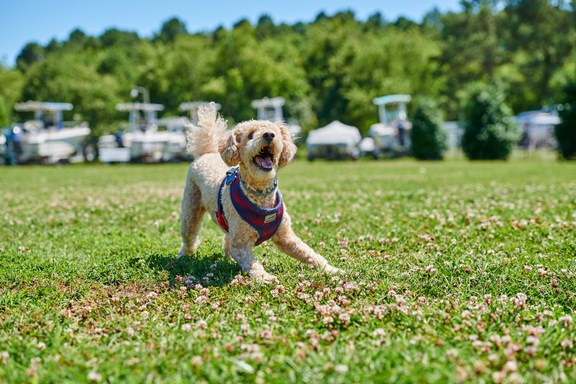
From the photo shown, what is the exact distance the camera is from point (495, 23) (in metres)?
65.3

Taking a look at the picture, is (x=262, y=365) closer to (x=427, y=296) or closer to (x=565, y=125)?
(x=427, y=296)

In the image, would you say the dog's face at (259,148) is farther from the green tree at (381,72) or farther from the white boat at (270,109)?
the green tree at (381,72)

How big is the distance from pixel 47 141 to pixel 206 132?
30.4 metres

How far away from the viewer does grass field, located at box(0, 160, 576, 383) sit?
2748 mm

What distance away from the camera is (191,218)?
6027mm

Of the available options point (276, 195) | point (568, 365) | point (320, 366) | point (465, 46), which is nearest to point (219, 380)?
point (320, 366)

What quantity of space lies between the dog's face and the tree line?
29833 mm

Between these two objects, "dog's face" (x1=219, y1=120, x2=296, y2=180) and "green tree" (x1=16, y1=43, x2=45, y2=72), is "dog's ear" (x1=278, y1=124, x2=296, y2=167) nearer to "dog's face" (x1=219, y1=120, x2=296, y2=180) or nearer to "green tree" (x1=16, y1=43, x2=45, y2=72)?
"dog's face" (x1=219, y1=120, x2=296, y2=180)

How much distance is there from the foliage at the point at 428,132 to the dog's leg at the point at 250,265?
29046 millimetres

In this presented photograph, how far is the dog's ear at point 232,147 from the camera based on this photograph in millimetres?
5035

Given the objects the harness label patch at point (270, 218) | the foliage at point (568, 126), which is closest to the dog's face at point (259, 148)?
the harness label patch at point (270, 218)

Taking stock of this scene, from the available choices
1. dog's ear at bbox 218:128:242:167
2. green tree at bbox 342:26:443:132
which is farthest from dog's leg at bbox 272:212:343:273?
→ green tree at bbox 342:26:443:132

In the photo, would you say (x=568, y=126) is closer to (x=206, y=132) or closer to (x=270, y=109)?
(x=270, y=109)

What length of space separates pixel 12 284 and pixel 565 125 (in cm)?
2823
